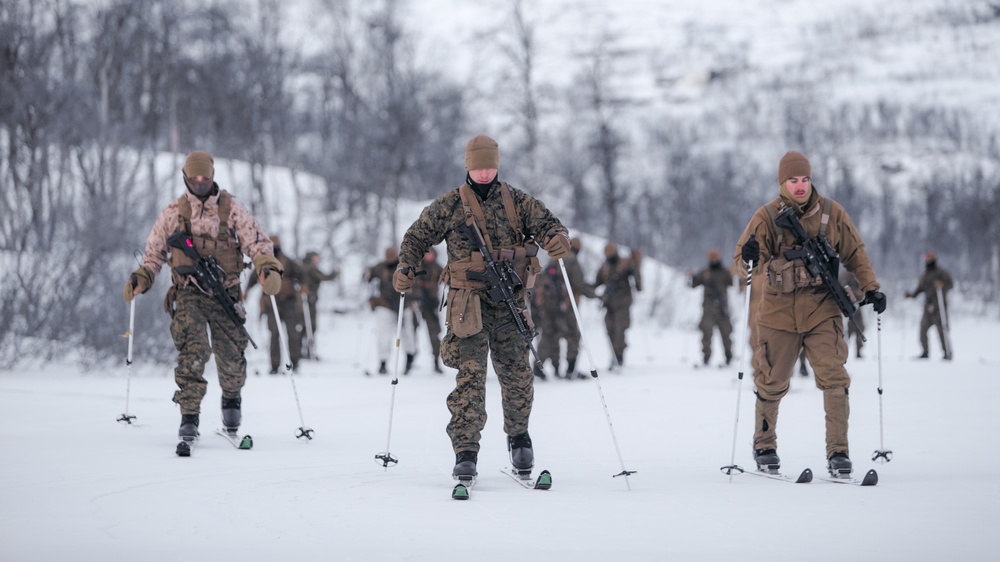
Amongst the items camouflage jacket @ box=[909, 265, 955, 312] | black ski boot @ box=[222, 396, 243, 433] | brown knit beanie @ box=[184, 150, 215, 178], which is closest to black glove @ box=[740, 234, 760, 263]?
brown knit beanie @ box=[184, 150, 215, 178]

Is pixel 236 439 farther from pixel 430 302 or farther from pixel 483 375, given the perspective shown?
pixel 430 302

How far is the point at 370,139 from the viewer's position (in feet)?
114

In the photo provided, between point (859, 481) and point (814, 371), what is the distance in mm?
707

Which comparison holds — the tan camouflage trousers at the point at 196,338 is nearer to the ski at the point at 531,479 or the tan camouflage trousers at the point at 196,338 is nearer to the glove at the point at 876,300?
the ski at the point at 531,479

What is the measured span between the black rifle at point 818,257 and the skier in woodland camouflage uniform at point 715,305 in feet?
38.9

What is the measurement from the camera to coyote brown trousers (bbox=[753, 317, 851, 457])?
6711mm

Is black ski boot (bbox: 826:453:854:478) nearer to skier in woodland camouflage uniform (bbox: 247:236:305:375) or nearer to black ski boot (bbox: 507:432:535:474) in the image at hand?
black ski boot (bbox: 507:432:535:474)

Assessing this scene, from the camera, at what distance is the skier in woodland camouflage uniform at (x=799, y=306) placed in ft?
22.0

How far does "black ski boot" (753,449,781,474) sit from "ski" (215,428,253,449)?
371 cm

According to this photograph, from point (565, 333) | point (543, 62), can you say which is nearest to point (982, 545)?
point (565, 333)

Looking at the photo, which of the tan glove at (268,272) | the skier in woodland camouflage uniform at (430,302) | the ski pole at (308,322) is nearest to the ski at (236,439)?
the tan glove at (268,272)

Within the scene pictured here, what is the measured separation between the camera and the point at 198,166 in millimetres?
7887

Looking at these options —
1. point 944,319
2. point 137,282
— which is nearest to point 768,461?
point 137,282

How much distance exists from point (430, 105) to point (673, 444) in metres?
27.5
